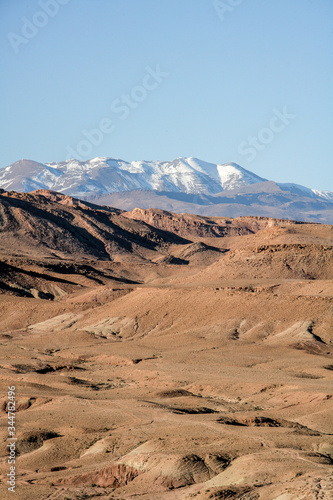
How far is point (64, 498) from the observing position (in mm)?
23453

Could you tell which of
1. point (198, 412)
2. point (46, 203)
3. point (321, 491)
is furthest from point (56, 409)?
point (46, 203)

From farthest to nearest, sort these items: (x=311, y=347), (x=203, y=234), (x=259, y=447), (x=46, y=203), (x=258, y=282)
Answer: (x=203, y=234) < (x=46, y=203) < (x=258, y=282) < (x=311, y=347) < (x=259, y=447)

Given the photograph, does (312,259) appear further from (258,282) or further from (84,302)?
(84,302)

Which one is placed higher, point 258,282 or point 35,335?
point 35,335

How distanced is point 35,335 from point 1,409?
29.0m

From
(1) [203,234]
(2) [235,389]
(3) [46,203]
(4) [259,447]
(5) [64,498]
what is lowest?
(1) [203,234]

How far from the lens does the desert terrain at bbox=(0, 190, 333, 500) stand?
24625 mm

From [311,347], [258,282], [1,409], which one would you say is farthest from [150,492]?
[258,282]

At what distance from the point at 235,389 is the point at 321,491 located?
20.6 m

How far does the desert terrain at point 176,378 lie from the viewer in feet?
80.8

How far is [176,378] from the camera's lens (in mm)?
44125

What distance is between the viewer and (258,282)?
A: 229 feet

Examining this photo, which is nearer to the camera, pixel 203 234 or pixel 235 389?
pixel 235 389

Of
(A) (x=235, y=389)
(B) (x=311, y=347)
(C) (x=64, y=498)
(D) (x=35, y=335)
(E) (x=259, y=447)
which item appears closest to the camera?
(C) (x=64, y=498)
